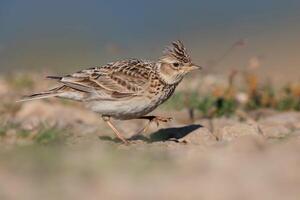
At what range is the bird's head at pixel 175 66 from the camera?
10648mm

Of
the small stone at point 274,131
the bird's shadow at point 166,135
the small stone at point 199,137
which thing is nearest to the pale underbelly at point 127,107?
the bird's shadow at point 166,135

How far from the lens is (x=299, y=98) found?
1307 cm

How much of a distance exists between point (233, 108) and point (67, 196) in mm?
6518

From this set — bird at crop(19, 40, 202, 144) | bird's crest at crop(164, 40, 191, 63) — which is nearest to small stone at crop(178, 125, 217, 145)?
bird at crop(19, 40, 202, 144)

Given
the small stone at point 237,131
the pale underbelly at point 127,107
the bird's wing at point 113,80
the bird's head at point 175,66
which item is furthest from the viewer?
the bird's head at point 175,66

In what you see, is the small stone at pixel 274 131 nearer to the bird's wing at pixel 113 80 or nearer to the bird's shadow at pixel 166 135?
the bird's shadow at pixel 166 135

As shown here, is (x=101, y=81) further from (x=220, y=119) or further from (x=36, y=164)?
(x=36, y=164)

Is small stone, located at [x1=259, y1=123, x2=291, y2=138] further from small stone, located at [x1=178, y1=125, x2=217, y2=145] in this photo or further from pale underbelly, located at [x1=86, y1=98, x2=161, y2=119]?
pale underbelly, located at [x1=86, y1=98, x2=161, y2=119]

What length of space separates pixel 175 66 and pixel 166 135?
750 millimetres

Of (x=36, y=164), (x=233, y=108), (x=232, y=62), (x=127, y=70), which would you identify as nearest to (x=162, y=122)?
(x=127, y=70)

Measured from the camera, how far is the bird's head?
1065 cm

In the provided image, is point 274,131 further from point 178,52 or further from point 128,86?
point 128,86

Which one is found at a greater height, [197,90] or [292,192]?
[197,90]

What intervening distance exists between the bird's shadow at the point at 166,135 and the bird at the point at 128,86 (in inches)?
6.4
